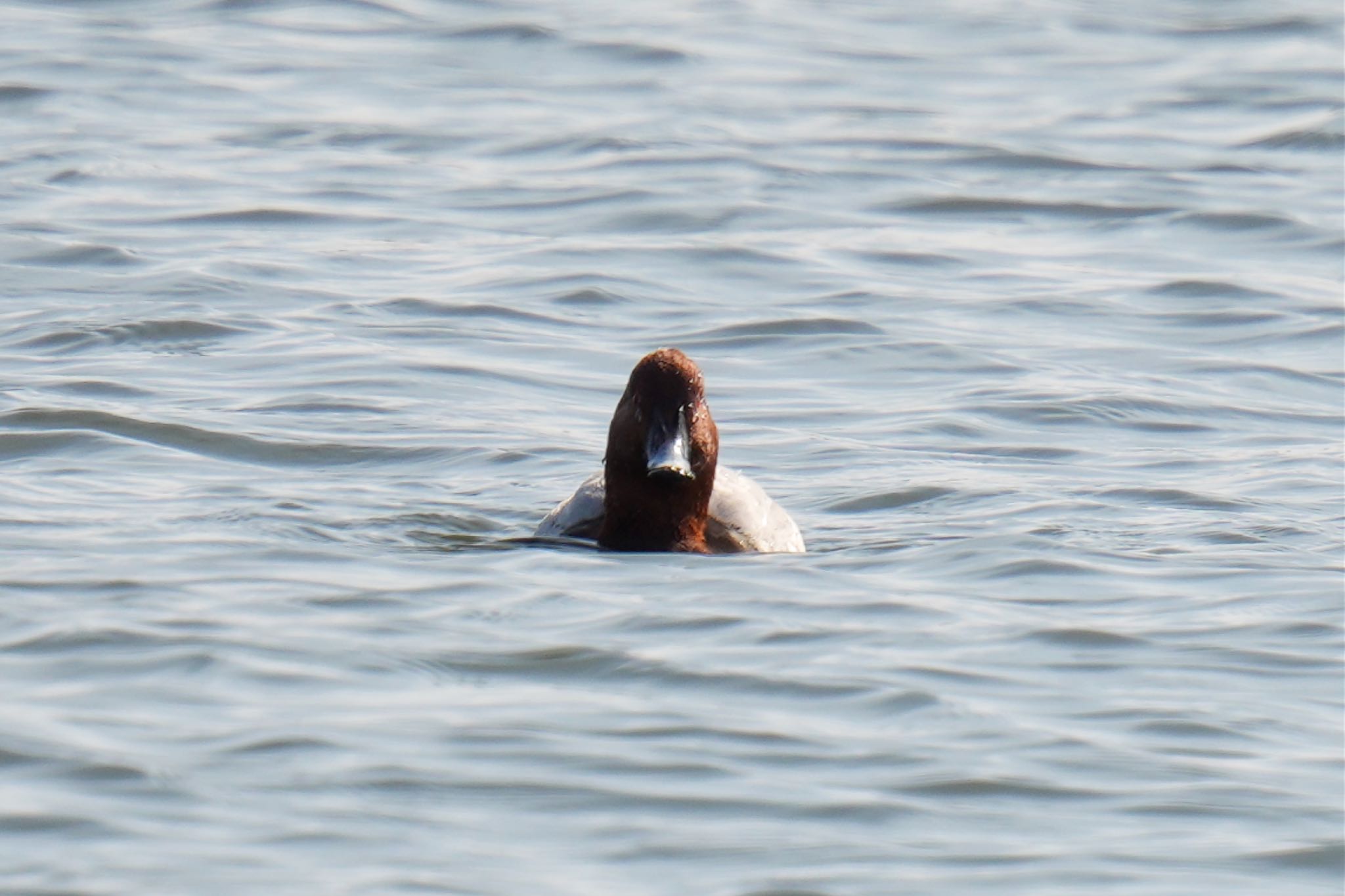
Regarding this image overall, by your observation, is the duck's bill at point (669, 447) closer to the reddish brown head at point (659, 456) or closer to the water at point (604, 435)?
the reddish brown head at point (659, 456)

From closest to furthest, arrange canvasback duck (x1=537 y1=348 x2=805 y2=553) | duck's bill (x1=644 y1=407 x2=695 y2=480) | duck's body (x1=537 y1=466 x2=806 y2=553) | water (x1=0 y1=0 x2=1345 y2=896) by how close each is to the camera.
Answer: water (x1=0 y1=0 x2=1345 y2=896) → duck's bill (x1=644 y1=407 x2=695 y2=480) → canvasback duck (x1=537 y1=348 x2=805 y2=553) → duck's body (x1=537 y1=466 x2=806 y2=553)

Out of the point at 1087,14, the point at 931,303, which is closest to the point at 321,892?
the point at 931,303

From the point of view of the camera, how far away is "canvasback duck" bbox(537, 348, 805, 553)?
30.7 ft

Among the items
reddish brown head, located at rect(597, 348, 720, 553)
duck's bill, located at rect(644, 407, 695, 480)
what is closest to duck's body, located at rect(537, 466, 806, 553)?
reddish brown head, located at rect(597, 348, 720, 553)

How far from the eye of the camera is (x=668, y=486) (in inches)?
368

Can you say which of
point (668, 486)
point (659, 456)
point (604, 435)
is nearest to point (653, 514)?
point (668, 486)

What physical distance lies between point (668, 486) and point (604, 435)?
7.30 ft

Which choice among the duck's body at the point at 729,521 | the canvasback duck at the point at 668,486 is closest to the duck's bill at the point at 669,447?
the canvasback duck at the point at 668,486

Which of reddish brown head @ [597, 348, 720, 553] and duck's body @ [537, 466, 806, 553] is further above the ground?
reddish brown head @ [597, 348, 720, 553]

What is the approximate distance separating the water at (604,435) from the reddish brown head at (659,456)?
19 centimetres

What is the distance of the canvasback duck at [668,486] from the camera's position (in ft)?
30.7

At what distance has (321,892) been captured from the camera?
571 cm

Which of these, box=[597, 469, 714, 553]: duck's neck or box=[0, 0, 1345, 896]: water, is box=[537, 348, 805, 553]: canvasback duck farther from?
box=[0, 0, 1345, 896]: water

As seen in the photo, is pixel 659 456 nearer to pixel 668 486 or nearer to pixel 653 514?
pixel 668 486
